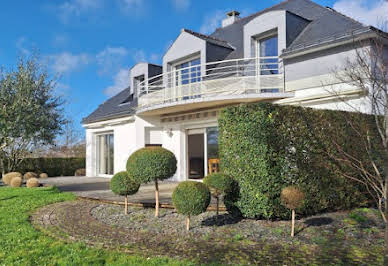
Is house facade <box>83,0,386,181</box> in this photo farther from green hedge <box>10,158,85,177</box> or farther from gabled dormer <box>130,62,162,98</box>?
green hedge <box>10,158,85,177</box>

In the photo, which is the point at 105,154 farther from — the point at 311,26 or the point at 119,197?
the point at 311,26

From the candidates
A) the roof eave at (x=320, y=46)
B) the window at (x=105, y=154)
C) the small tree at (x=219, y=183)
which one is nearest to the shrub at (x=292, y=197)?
the small tree at (x=219, y=183)

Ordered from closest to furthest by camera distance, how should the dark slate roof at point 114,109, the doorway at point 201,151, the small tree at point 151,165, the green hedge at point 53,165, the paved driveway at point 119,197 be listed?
1. the small tree at point 151,165
2. the paved driveway at point 119,197
3. the doorway at point 201,151
4. the dark slate roof at point 114,109
5. the green hedge at point 53,165

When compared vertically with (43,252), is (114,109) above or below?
above

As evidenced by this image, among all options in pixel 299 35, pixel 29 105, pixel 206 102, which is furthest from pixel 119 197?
pixel 299 35

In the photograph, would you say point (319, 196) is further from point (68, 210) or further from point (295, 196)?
point (68, 210)

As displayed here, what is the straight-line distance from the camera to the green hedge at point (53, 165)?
74.6ft

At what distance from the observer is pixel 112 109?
19203 millimetres

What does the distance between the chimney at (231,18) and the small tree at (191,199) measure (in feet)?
48.9

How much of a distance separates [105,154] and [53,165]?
21.6 feet

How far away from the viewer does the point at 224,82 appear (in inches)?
500

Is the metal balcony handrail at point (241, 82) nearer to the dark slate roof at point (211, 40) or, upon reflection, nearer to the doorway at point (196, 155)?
the dark slate roof at point (211, 40)

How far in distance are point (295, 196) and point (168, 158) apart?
9.36 feet

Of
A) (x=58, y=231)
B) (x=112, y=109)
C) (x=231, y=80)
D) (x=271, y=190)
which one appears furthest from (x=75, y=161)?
(x=271, y=190)
